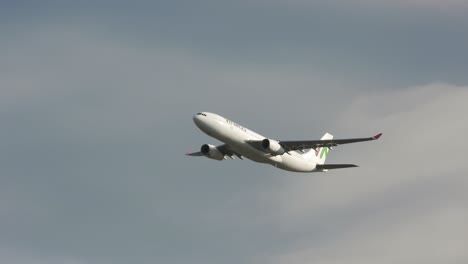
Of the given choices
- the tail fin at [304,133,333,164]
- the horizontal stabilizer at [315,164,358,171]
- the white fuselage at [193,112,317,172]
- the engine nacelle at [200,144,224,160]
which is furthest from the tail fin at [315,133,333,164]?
the engine nacelle at [200,144,224,160]

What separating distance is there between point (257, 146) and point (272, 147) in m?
1.61

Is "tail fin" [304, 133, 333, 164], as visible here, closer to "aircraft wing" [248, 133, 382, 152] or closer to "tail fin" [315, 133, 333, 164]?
"tail fin" [315, 133, 333, 164]

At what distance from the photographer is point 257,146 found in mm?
87562

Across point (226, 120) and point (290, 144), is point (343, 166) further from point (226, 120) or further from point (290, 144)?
point (226, 120)

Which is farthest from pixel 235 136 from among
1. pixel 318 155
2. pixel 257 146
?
pixel 318 155

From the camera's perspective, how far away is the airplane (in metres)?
85.2

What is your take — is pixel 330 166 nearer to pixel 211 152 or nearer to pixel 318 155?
pixel 318 155

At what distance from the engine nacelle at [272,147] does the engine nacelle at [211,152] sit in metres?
8.42

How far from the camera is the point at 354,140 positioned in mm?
86812

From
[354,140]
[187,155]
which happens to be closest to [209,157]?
[187,155]

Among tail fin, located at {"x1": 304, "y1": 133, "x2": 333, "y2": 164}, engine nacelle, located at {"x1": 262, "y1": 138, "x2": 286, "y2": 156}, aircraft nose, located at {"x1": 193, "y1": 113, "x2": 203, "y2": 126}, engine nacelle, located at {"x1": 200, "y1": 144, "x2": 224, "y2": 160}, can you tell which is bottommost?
engine nacelle, located at {"x1": 262, "y1": 138, "x2": 286, "y2": 156}

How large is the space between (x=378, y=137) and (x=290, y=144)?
11134 mm

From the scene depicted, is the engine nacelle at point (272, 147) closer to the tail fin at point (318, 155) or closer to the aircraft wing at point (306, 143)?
the aircraft wing at point (306, 143)

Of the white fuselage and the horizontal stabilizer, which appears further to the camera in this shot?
the horizontal stabilizer
